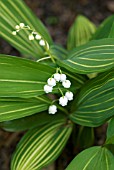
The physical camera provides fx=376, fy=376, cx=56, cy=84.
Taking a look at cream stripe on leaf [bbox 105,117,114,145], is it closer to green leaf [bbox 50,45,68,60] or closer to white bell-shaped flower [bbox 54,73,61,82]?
white bell-shaped flower [bbox 54,73,61,82]

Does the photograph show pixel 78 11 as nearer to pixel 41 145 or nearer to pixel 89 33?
pixel 89 33

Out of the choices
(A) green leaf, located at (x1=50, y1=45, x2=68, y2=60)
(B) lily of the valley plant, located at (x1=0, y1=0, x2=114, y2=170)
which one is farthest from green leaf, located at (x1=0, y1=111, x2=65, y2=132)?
(A) green leaf, located at (x1=50, y1=45, x2=68, y2=60)

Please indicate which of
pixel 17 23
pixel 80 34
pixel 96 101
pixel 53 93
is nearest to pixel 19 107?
pixel 53 93

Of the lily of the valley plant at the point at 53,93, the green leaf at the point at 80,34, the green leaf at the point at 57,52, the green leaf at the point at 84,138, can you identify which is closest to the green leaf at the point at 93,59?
the lily of the valley plant at the point at 53,93

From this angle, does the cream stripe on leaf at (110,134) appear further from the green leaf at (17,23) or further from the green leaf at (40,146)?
the green leaf at (17,23)

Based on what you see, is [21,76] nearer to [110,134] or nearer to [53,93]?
[53,93]

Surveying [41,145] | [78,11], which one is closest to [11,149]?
[41,145]
